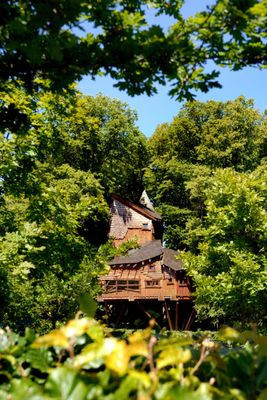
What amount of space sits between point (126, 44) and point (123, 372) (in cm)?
211

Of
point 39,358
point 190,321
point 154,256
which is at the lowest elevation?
point 190,321

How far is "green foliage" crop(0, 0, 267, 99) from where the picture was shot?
2309mm

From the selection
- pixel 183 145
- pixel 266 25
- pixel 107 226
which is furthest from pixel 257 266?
pixel 107 226

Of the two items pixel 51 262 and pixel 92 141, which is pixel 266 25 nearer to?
pixel 51 262

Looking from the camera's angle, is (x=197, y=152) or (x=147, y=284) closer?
(x=147, y=284)

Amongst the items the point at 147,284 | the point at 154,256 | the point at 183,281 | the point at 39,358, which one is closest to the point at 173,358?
the point at 39,358

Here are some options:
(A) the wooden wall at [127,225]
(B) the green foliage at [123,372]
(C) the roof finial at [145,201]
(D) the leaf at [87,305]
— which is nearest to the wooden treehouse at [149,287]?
(A) the wooden wall at [127,225]

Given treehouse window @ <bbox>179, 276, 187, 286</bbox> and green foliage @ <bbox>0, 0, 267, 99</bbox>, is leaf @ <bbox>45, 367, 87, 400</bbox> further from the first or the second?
treehouse window @ <bbox>179, 276, 187, 286</bbox>

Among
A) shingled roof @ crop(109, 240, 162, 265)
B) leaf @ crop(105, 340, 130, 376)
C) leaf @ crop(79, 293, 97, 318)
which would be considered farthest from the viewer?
shingled roof @ crop(109, 240, 162, 265)

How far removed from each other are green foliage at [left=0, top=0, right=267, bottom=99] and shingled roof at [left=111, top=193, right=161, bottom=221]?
35961 mm

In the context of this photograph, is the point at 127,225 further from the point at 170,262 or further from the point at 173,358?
the point at 173,358

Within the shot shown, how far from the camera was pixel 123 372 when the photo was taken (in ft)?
3.92

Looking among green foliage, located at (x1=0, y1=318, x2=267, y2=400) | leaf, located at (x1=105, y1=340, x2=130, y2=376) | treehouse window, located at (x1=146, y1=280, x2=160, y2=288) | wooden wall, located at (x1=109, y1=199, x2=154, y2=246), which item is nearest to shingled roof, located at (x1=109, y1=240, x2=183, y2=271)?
treehouse window, located at (x1=146, y1=280, x2=160, y2=288)

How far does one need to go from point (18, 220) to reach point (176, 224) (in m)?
30.6
